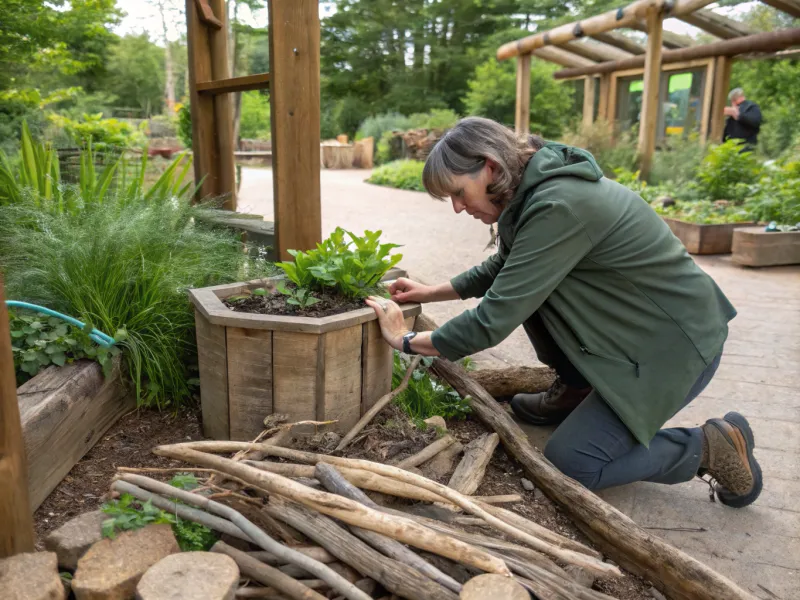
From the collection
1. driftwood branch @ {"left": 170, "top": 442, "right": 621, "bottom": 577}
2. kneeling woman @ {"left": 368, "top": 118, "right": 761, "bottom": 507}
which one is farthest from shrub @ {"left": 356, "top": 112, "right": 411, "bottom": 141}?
driftwood branch @ {"left": 170, "top": 442, "right": 621, "bottom": 577}

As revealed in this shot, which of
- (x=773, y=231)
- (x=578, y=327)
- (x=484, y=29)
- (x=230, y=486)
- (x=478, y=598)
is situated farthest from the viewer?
(x=484, y=29)

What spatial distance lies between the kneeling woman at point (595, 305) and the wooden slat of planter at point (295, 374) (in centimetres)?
31

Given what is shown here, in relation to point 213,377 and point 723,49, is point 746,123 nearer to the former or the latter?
point 723,49

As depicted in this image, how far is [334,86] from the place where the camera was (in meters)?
28.3

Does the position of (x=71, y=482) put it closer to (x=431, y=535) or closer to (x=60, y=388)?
(x=60, y=388)

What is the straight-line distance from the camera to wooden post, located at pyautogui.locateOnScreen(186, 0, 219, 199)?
13.7 ft

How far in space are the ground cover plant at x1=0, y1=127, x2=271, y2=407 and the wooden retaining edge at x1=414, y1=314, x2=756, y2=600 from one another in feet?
4.31

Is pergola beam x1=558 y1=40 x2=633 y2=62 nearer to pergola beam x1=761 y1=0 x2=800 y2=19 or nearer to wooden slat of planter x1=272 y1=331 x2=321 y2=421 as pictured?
pergola beam x1=761 y1=0 x2=800 y2=19

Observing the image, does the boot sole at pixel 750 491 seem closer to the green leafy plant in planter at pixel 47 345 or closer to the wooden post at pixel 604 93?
the green leafy plant in planter at pixel 47 345

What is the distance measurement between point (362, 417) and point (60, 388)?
1.01 m

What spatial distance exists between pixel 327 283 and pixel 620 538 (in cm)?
135

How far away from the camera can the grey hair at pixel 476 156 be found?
2398mm

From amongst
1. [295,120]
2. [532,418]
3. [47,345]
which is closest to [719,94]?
[532,418]

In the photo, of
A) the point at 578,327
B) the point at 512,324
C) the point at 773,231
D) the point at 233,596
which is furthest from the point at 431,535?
the point at 773,231
